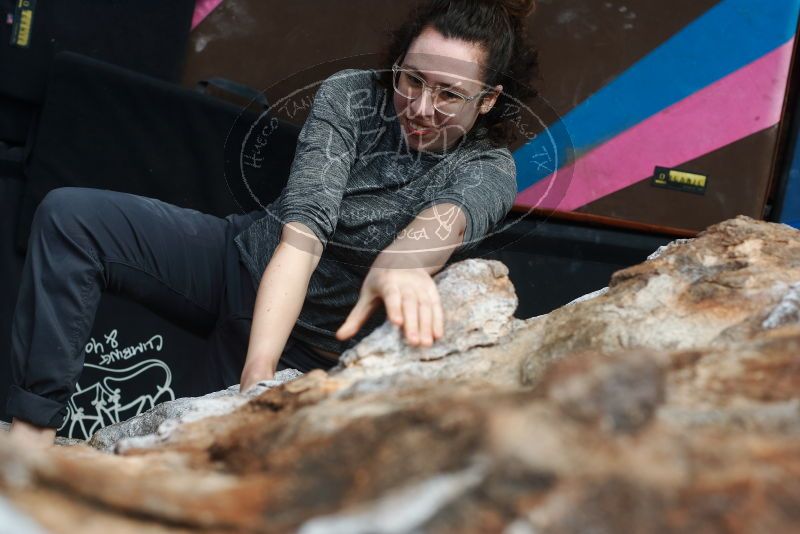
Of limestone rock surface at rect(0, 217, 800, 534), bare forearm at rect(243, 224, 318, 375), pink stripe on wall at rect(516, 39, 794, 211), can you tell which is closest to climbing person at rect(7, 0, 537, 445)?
bare forearm at rect(243, 224, 318, 375)

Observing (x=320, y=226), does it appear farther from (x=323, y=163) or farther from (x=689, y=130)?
(x=689, y=130)

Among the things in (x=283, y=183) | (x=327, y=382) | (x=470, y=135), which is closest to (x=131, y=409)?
(x=283, y=183)

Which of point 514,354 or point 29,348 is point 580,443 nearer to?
point 514,354

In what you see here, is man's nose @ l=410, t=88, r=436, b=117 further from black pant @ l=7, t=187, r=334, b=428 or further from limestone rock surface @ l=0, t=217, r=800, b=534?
limestone rock surface @ l=0, t=217, r=800, b=534

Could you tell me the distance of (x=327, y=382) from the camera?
0.84 m

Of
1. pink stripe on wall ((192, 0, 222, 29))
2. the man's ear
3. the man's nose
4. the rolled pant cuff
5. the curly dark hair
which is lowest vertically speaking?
the rolled pant cuff

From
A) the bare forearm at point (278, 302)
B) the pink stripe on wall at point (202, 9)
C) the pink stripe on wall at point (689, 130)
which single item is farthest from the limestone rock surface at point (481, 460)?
the pink stripe on wall at point (202, 9)

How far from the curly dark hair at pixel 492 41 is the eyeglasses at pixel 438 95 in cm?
7

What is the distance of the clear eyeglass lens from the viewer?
4.26ft

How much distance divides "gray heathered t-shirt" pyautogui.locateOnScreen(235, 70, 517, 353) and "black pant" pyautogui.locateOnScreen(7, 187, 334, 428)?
2.4 inches

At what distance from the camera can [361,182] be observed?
4.65 ft

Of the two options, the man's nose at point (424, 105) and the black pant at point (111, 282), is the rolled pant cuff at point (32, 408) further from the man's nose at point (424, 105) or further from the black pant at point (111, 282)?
the man's nose at point (424, 105)

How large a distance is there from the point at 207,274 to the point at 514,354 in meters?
0.72

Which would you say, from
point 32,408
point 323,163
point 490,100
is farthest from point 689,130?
point 32,408
